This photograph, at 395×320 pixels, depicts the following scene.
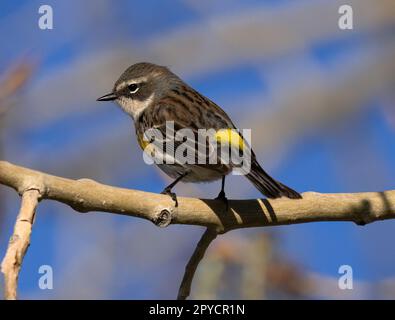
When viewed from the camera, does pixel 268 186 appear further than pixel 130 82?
No

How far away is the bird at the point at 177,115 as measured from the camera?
5.38 m

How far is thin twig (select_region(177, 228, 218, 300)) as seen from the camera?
15.2ft

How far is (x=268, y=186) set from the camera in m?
5.15

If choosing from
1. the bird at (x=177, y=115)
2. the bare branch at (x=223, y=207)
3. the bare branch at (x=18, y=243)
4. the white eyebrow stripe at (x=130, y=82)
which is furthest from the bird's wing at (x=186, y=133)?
the bare branch at (x=18, y=243)

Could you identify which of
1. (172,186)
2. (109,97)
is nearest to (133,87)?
(109,97)

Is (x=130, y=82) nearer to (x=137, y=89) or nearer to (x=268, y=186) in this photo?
(x=137, y=89)

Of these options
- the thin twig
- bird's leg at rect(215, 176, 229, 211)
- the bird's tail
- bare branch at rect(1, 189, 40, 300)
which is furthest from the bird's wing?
bare branch at rect(1, 189, 40, 300)

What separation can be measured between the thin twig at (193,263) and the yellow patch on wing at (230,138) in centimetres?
102

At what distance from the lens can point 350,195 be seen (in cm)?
509

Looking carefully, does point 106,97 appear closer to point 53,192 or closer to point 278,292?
point 278,292

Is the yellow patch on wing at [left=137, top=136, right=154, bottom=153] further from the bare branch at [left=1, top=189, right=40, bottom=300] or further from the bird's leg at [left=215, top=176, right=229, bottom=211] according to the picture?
the bare branch at [left=1, top=189, right=40, bottom=300]

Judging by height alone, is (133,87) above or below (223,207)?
above

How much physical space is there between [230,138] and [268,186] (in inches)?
33.1

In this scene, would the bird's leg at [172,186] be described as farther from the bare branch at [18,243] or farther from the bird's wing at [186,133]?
the bare branch at [18,243]
